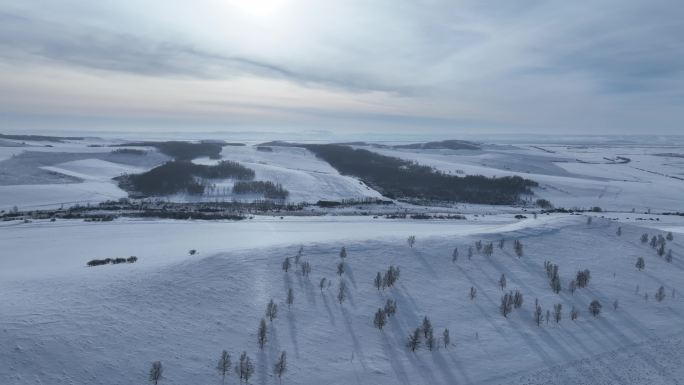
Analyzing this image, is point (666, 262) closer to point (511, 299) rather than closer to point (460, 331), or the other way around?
point (511, 299)

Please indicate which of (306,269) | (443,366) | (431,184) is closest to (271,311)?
(306,269)

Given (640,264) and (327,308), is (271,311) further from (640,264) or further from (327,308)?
(640,264)

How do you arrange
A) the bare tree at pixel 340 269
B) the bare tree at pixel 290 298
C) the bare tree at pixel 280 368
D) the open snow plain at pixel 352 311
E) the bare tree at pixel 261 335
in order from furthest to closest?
1. the bare tree at pixel 340 269
2. the bare tree at pixel 290 298
3. the bare tree at pixel 261 335
4. the open snow plain at pixel 352 311
5. the bare tree at pixel 280 368

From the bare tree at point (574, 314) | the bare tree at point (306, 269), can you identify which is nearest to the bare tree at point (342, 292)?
the bare tree at point (306, 269)

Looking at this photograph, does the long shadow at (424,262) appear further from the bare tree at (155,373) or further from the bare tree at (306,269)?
the bare tree at (155,373)

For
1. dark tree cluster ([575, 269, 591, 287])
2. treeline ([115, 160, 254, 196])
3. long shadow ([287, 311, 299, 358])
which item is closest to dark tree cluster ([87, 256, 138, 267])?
long shadow ([287, 311, 299, 358])

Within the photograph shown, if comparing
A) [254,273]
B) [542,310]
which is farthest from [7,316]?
[542,310]
